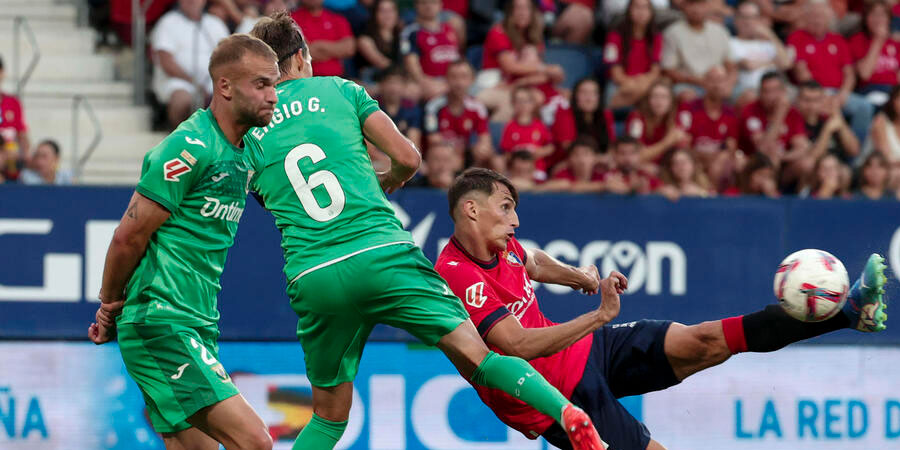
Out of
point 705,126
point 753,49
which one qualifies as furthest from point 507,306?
point 753,49

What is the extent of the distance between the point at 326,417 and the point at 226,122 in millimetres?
1573

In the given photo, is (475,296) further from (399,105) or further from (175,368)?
→ (399,105)

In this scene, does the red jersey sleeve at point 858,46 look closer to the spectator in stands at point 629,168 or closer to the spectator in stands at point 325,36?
the spectator in stands at point 629,168

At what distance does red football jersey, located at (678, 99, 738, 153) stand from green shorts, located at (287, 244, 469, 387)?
6369 mm

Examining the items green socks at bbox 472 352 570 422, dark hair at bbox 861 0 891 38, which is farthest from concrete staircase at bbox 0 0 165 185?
dark hair at bbox 861 0 891 38

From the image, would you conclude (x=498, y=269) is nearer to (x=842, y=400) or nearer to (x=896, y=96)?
(x=842, y=400)

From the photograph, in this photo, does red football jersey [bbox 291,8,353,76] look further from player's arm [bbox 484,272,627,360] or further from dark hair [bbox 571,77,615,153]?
player's arm [bbox 484,272,627,360]

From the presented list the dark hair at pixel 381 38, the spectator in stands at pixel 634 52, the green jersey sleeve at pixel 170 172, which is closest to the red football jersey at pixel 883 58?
the spectator in stands at pixel 634 52

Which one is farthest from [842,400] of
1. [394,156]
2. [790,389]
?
[394,156]

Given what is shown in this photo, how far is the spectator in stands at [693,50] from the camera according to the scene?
38.9 ft

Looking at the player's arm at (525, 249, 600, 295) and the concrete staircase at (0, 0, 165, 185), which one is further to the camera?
the concrete staircase at (0, 0, 165, 185)

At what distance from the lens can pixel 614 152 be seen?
10734 millimetres

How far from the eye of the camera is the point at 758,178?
1062 centimetres

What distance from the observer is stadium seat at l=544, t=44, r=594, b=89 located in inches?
474
